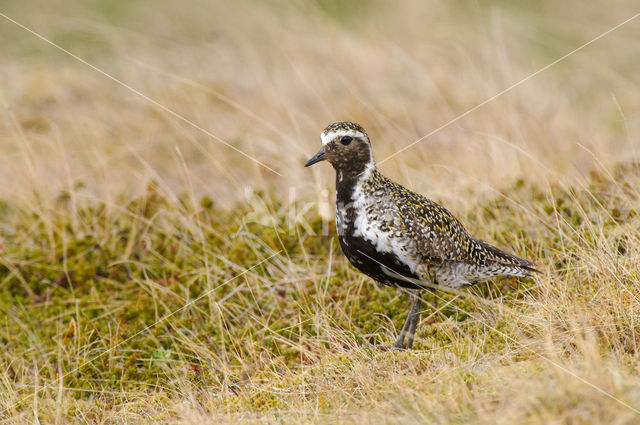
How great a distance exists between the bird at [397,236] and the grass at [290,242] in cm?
24

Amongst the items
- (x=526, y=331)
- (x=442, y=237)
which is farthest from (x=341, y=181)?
(x=526, y=331)

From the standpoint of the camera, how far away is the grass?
3.73 metres

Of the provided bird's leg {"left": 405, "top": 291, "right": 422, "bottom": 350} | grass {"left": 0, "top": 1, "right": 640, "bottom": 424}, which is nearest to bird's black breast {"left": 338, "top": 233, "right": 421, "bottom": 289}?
bird's leg {"left": 405, "top": 291, "right": 422, "bottom": 350}

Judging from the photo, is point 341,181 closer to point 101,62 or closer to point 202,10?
point 101,62

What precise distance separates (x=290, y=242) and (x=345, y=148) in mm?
1761

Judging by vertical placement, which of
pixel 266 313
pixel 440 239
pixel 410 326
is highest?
pixel 440 239

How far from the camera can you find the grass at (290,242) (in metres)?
3.73

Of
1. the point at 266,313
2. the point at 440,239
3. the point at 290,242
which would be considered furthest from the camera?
the point at 290,242

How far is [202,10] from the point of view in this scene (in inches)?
463

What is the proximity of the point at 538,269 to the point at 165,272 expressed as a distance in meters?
2.92

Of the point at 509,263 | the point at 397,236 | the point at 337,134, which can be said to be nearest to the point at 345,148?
the point at 337,134

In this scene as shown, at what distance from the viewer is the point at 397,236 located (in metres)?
4.03

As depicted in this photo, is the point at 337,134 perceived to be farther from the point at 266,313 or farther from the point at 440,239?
the point at 266,313

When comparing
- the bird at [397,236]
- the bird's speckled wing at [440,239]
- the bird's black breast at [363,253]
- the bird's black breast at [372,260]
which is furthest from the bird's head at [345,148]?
the bird's black breast at [372,260]
